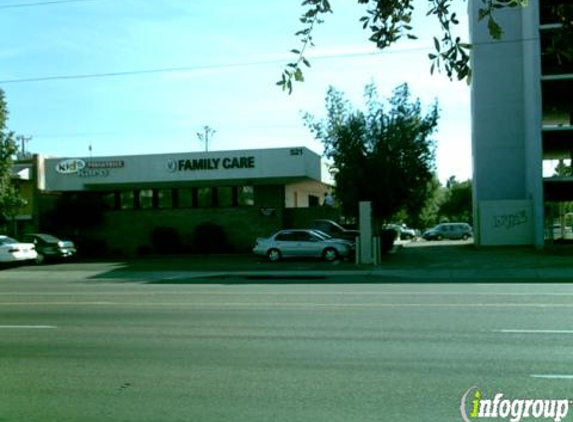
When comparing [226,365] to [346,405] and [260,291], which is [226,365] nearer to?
[346,405]

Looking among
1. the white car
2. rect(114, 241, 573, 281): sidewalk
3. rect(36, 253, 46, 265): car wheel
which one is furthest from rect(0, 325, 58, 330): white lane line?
rect(36, 253, 46, 265): car wheel

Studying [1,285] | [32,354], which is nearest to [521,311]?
[32,354]

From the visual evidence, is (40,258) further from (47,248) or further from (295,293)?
(295,293)

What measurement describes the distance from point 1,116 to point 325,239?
16.6m

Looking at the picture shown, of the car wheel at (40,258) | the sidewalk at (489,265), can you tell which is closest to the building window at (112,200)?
the car wheel at (40,258)

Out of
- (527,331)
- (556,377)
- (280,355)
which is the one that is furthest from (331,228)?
(556,377)

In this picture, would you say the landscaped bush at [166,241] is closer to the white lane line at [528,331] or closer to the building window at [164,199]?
the building window at [164,199]

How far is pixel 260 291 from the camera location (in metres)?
17.1

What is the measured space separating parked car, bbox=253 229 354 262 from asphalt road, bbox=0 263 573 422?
1350 centimetres

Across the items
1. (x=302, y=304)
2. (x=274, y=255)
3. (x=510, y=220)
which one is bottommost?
(x=302, y=304)

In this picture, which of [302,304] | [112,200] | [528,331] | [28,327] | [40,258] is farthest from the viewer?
[112,200]

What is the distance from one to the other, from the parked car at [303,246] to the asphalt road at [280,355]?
44.3 feet

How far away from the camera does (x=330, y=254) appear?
95.7 ft

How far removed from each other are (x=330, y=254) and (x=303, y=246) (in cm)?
125
